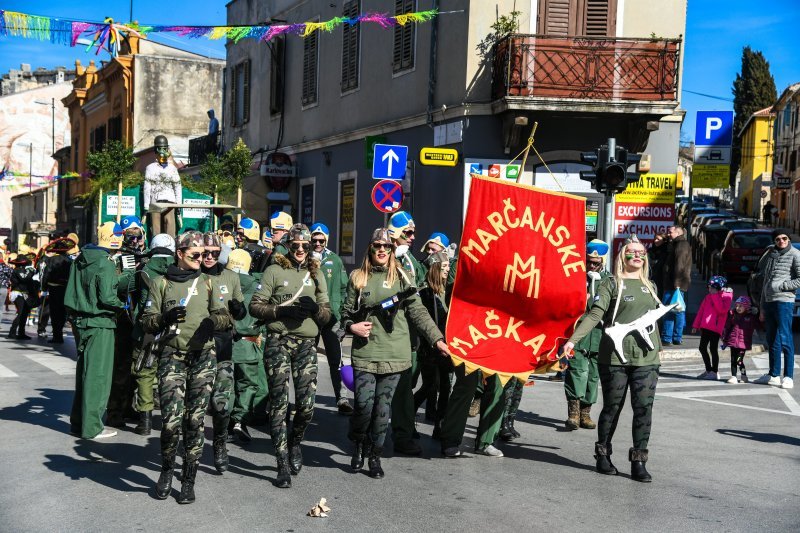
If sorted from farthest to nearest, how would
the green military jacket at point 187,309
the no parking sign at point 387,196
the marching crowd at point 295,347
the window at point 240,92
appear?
the window at point 240,92
the no parking sign at point 387,196
the marching crowd at point 295,347
the green military jacket at point 187,309

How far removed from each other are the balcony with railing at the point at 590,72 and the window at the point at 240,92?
1565 centimetres

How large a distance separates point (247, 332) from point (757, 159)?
83.9 metres

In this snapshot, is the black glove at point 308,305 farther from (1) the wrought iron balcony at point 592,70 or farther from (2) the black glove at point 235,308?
(1) the wrought iron balcony at point 592,70

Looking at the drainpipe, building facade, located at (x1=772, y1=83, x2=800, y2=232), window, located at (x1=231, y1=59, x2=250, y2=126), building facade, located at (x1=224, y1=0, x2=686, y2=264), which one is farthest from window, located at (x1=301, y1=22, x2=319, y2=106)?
building facade, located at (x1=772, y1=83, x2=800, y2=232)

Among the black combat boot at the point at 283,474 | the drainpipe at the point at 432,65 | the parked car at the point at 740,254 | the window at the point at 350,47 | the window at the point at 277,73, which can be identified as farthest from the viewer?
the parked car at the point at 740,254

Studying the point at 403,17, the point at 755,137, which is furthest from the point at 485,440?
the point at 755,137

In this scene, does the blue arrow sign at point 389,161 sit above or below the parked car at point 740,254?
above

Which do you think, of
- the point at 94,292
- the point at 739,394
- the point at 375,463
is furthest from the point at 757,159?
the point at 375,463

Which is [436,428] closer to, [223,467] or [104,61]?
[223,467]

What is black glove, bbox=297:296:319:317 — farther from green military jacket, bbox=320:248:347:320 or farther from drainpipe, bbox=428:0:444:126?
drainpipe, bbox=428:0:444:126

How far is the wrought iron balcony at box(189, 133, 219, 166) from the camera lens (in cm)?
3606

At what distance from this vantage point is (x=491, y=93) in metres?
19.4

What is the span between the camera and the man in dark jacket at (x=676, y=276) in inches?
680

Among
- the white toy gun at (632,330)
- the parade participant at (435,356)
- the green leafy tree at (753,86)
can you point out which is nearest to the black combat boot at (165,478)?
the parade participant at (435,356)
